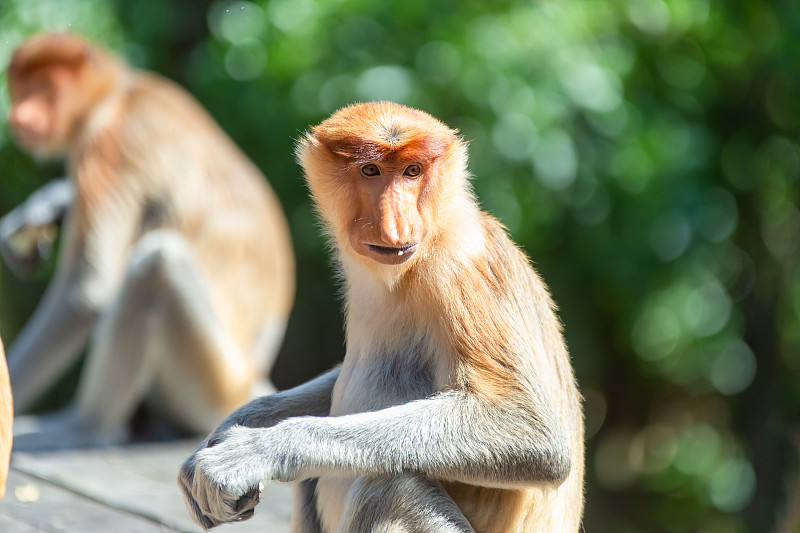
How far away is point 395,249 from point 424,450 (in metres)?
0.53

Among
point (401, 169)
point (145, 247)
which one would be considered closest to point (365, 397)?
point (401, 169)

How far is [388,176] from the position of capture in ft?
9.20

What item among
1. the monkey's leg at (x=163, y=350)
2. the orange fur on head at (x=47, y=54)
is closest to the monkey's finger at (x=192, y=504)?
the monkey's leg at (x=163, y=350)

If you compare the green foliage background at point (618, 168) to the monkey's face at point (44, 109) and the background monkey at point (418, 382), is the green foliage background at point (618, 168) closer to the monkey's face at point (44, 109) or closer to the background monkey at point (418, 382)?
the monkey's face at point (44, 109)

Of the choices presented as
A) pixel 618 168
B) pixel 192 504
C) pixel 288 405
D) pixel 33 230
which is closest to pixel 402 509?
pixel 192 504

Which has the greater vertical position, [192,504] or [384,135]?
[384,135]

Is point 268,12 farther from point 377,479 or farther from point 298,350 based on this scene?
point 377,479

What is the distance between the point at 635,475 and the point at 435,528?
568 centimetres

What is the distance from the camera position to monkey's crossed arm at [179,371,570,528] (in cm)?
268

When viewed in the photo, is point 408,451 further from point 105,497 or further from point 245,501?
point 105,497

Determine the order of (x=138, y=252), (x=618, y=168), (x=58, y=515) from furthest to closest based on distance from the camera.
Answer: (x=618, y=168)
(x=138, y=252)
(x=58, y=515)

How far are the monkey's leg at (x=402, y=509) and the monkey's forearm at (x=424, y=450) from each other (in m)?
0.04

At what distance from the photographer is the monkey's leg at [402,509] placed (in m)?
2.67

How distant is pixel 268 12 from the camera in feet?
23.6
